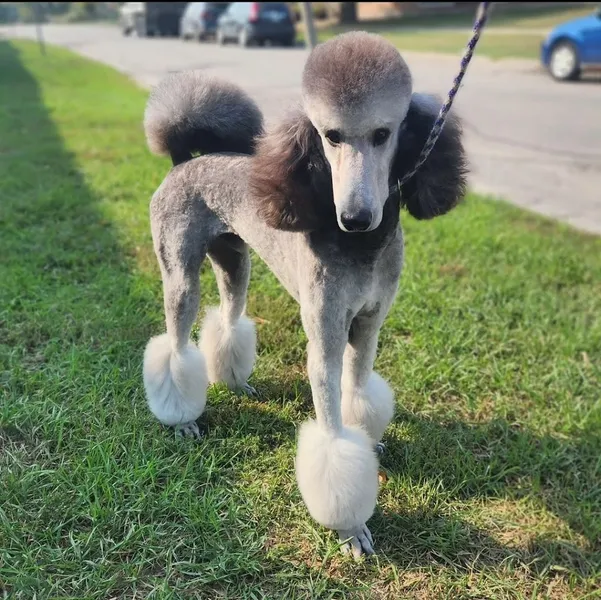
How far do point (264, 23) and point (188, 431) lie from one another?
18274mm

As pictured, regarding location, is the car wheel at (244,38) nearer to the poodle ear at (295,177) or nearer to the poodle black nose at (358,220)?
the poodle ear at (295,177)

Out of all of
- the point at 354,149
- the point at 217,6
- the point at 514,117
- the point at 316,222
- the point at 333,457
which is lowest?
the point at 514,117

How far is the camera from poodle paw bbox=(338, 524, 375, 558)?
1.91m

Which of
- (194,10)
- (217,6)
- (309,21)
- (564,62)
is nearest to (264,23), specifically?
(217,6)

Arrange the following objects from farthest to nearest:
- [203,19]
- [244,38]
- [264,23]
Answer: [203,19] → [244,38] → [264,23]

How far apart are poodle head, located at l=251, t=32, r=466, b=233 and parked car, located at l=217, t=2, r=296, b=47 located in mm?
18356

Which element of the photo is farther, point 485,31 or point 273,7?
point 485,31

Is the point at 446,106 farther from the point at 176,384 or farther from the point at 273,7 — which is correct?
the point at 273,7

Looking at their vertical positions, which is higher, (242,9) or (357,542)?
(242,9)

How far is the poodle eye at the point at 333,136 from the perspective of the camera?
1.47 m

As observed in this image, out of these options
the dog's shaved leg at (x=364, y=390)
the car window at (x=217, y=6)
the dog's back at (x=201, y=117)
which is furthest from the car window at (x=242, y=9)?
the dog's shaved leg at (x=364, y=390)

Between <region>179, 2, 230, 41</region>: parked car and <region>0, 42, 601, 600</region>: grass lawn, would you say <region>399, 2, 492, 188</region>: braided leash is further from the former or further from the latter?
<region>179, 2, 230, 41</region>: parked car

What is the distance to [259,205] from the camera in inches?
67.0

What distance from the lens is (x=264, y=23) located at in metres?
18.3
